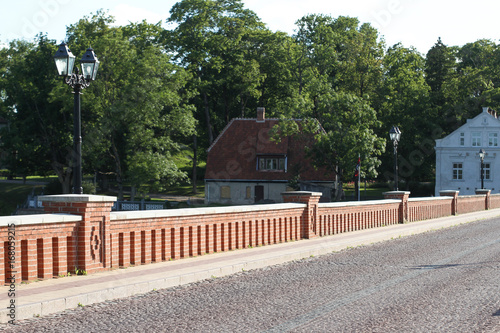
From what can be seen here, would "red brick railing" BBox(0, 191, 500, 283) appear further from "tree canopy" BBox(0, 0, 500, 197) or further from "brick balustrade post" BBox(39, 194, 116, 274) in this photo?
"tree canopy" BBox(0, 0, 500, 197)

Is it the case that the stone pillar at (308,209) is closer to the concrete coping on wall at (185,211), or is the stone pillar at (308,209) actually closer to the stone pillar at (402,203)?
the concrete coping on wall at (185,211)

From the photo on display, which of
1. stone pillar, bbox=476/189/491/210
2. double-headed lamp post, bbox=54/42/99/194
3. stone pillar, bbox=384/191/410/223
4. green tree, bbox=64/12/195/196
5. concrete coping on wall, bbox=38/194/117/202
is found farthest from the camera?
green tree, bbox=64/12/195/196

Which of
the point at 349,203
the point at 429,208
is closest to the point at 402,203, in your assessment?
the point at 429,208

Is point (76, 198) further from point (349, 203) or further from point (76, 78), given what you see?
point (349, 203)

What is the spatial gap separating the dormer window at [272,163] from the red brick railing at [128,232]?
38.0 m

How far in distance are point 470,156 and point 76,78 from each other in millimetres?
58408

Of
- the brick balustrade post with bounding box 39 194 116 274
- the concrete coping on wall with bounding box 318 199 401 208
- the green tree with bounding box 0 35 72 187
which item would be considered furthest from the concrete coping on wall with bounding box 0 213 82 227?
the green tree with bounding box 0 35 72 187

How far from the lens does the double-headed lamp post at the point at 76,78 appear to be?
13.3 metres

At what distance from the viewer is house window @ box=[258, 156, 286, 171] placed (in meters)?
58.1

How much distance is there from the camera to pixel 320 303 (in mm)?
8938

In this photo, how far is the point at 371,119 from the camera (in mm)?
50406

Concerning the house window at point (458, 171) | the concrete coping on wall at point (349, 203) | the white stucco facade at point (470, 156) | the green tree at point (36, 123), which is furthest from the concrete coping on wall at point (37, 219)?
the house window at point (458, 171)

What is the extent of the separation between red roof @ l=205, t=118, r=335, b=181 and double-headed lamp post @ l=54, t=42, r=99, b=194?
142ft

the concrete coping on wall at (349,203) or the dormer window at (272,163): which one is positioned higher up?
the dormer window at (272,163)
